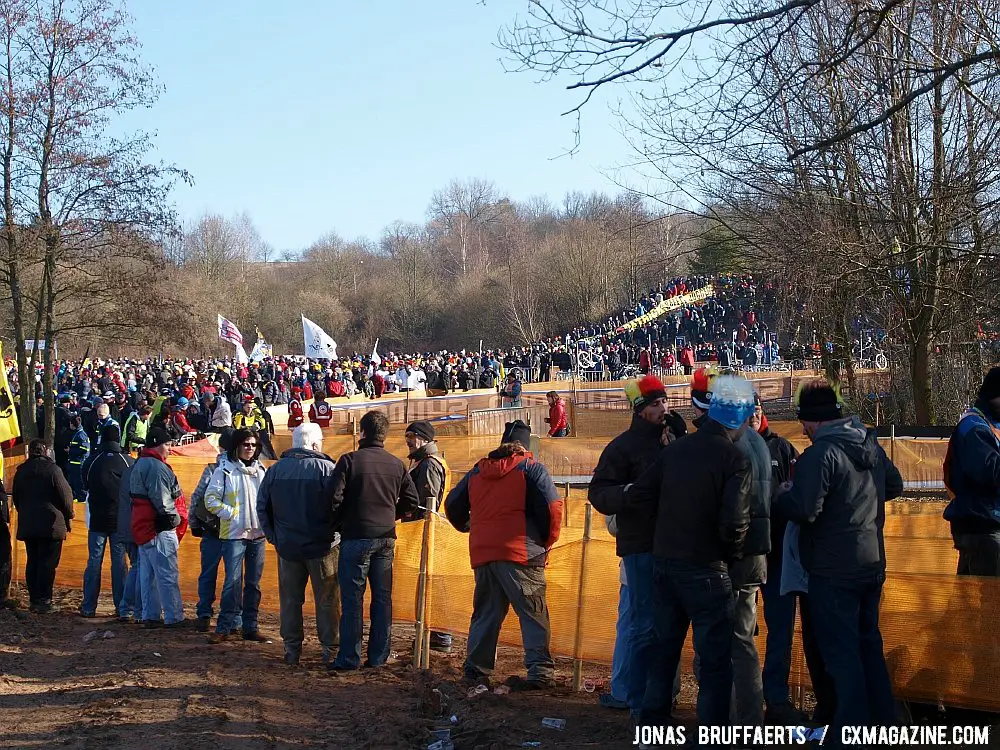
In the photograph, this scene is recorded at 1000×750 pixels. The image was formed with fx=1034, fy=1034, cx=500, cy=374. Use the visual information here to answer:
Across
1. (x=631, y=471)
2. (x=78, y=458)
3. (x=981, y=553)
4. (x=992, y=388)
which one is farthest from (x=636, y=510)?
(x=78, y=458)

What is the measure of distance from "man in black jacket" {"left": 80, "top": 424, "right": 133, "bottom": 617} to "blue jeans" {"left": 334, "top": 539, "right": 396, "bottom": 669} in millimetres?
3589

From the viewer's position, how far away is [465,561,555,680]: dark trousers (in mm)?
7383

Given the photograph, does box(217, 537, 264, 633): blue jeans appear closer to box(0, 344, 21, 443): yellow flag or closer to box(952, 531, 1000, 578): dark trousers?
box(0, 344, 21, 443): yellow flag

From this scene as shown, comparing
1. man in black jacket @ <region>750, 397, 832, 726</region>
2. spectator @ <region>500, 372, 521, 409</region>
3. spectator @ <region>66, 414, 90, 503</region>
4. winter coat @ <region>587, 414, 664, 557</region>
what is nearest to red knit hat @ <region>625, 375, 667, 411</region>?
winter coat @ <region>587, 414, 664, 557</region>

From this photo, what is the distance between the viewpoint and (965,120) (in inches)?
639

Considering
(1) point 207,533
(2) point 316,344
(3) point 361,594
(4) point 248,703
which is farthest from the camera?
(2) point 316,344

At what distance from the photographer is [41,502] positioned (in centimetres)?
1077

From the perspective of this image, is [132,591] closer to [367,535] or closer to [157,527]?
[157,527]

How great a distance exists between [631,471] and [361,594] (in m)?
2.91

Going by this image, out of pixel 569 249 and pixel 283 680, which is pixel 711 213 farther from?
pixel 569 249

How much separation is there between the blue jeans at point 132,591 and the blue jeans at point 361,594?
311 centimetres

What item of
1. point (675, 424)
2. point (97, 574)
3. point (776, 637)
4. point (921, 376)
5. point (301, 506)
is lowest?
point (97, 574)

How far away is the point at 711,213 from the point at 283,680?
14.8 m

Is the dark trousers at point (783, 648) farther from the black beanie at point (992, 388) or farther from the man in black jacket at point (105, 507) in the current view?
the man in black jacket at point (105, 507)
